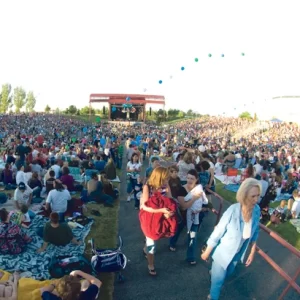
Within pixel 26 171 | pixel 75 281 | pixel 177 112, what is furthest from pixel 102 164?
pixel 177 112

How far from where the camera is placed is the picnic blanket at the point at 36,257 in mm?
4828

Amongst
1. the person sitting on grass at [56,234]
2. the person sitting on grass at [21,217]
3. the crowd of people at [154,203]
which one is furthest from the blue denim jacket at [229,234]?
the person sitting on grass at [21,217]

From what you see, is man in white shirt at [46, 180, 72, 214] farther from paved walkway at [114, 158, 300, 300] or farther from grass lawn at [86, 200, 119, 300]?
paved walkway at [114, 158, 300, 300]

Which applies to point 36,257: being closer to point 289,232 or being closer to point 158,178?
point 158,178

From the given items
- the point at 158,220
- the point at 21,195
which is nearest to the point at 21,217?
the point at 21,195

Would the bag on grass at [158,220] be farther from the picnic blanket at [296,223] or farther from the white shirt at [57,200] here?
the picnic blanket at [296,223]

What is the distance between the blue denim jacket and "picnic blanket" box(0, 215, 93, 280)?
267 centimetres

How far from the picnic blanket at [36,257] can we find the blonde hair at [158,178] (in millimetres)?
2015

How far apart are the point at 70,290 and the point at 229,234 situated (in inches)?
66.4

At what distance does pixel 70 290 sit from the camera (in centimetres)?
307

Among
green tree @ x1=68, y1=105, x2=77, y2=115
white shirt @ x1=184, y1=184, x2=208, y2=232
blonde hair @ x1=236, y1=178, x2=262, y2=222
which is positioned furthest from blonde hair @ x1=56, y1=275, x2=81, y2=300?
green tree @ x1=68, y1=105, x2=77, y2=115

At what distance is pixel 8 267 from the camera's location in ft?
16.1

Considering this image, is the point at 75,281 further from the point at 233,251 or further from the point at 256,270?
the point at 256,270

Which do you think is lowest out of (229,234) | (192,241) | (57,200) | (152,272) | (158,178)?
(152,272)
